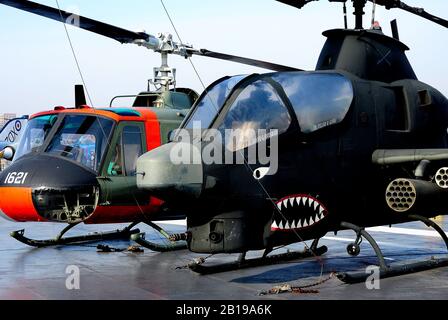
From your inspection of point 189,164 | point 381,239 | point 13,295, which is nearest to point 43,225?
point 381,239

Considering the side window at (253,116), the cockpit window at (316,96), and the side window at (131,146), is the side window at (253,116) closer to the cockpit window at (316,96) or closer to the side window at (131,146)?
the cockpit window at (316,96)

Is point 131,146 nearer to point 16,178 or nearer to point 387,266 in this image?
point 16,178

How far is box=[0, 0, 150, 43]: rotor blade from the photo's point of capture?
1084cm

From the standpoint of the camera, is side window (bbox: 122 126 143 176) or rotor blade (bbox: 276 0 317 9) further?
side window (bbox: 122 126 143 176)

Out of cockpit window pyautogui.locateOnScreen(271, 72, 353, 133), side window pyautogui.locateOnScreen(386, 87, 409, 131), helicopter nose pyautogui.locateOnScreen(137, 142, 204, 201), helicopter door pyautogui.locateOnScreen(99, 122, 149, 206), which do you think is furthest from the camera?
helicopter door pyautogui.locateOnScreen(99, 122, 149, 206)

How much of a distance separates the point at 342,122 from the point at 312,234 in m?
1.42

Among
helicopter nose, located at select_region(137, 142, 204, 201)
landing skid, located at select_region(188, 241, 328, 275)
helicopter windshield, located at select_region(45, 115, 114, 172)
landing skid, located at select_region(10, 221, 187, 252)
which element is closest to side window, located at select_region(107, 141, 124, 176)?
helicopter windshield, located at select_region(45, 115, 114, 172)

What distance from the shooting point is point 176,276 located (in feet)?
30.8

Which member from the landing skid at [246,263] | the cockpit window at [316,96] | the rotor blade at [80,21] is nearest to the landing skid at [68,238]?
the landing skid at [246,263]

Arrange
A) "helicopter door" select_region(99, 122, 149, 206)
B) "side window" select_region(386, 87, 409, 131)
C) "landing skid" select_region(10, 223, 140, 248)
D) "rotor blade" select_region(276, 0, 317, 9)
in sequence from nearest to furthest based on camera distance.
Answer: "side window" select_region(386, 87, 409, 131)
"rotor blade" select_region(276, 0, 317, 9)
"helicopter door" select_region(99, 122, 149, 206)
"landing skid" select_region(10, 223, 140, 248)

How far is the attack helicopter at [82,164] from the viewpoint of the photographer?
35.6 ft

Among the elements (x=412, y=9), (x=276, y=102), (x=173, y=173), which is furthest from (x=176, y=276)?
(x=412, y=9)

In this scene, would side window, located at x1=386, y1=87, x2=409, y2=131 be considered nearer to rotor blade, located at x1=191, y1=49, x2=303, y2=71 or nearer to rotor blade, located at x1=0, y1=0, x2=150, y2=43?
rotor blade, located at x1=191, y1=49, x2=303, y2=71

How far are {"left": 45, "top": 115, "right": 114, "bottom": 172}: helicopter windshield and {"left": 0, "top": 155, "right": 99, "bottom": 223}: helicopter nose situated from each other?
0.20 m
